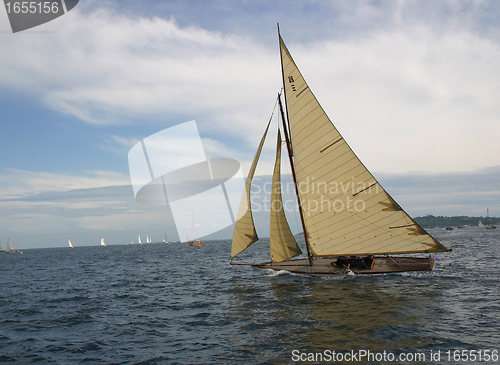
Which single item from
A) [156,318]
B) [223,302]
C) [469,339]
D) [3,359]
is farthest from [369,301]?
[3,359]

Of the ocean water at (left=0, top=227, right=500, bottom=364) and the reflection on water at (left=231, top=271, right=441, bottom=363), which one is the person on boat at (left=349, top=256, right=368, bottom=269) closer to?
the reflection on water at (left=231, top=271, right=441, bottom=363)

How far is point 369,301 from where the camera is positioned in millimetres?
16234

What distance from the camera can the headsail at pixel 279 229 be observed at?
23.1 metres

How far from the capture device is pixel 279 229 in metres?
23.2

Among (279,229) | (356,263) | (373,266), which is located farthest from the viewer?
(279,229)

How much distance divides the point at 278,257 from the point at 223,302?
6.56 metres

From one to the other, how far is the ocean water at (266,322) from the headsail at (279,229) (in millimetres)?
2206

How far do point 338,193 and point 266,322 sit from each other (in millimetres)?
9263

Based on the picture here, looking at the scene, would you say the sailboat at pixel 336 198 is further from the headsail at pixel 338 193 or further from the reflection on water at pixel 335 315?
the reflection on water at pixel 335 315

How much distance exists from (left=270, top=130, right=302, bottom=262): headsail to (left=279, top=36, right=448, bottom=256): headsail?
3.14 m

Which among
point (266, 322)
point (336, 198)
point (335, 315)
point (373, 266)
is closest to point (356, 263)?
point (373, 266)

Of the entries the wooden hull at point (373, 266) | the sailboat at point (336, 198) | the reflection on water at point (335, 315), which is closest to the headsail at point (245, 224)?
the wooden hull at point (373, 266)

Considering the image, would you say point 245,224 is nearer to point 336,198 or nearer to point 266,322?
point 336,198

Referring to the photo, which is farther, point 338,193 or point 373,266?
point 373,266
